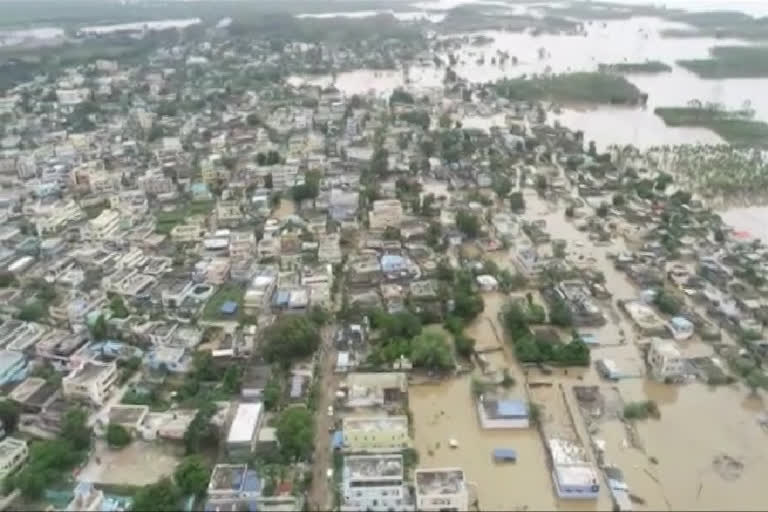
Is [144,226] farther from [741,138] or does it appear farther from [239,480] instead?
[741,138]

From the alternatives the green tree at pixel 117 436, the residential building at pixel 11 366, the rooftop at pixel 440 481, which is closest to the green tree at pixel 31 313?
the residential building at pixel 11 366

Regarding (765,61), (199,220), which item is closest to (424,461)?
(199,220)

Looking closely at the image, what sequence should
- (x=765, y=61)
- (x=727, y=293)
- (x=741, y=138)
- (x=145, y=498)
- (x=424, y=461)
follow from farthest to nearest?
(x=765, y=61)
(x=741, y=138)
(x=727, y=293)
(x=424, y=461)
(x=145, y=498)

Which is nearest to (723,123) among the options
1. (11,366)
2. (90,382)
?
(90,382)

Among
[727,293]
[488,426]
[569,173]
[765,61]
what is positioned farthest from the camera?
[765,61]

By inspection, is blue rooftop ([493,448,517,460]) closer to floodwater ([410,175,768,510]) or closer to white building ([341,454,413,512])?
floodwater ([410,175,768,510])

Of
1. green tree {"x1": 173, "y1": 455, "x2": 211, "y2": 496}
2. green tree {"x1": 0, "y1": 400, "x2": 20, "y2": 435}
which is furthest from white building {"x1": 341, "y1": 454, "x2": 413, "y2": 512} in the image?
green tree {"x1": 0, "y1": 400, "x2": 20, "y2": 435}
